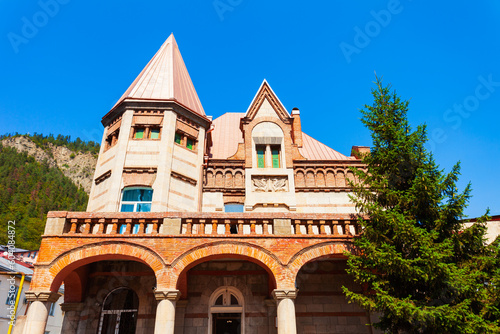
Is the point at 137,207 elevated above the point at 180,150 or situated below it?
below

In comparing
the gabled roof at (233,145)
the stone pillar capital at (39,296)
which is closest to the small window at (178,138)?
the gabled roof at (233,145)

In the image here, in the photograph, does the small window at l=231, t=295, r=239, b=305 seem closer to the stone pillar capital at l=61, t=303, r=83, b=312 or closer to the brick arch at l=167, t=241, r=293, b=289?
the brick arch at l=167, t=241, r=293, b=289

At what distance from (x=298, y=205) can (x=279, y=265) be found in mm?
7550

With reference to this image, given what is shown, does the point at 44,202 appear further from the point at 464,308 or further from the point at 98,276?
the point at 464,308

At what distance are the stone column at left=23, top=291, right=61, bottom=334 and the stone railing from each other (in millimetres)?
2093

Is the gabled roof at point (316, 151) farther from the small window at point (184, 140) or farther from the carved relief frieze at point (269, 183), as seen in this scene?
the small window at point (184, 140)

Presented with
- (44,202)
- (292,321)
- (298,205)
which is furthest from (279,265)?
(44,202)

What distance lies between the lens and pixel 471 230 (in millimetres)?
11062

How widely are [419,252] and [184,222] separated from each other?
320 inches

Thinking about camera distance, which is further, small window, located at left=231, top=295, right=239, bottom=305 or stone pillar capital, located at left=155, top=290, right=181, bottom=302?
small window, located at left=231, top=295, right=239, bottom=305

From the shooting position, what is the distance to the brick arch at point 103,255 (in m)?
11.9

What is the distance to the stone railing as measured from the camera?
1252 centimetres

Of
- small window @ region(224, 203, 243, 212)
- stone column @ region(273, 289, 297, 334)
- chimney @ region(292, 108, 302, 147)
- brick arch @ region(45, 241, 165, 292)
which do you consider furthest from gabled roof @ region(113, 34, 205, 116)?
stone column @ region(273, 289, 297, 334)

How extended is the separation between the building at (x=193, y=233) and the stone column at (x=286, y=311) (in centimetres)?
3
